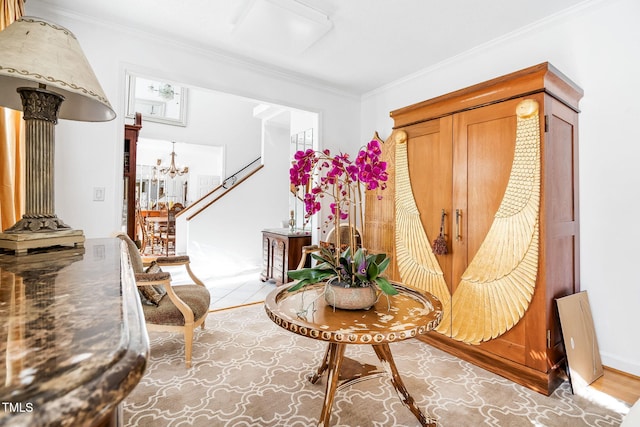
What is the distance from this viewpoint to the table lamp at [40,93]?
35.9 inches

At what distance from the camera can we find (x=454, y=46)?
299 cm

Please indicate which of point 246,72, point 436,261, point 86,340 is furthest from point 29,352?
point 246,72

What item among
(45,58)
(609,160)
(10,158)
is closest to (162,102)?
(10,158)

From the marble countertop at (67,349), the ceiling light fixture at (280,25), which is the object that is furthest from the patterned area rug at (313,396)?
the ceiling light fixture at (280,25)

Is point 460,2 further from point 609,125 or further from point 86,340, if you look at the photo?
point 86,340

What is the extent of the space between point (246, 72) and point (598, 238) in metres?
3.43

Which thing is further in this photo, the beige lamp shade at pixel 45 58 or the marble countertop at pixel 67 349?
the beige lamp shade at pixel 45 58

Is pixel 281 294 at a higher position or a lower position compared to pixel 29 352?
Result: lower

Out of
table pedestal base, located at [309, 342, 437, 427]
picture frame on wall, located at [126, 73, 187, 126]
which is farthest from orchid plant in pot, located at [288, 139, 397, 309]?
picture frame on wall, located at [126, 73, 187, 126]

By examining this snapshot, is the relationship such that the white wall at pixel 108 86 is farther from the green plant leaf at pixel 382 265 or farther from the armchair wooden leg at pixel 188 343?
the green plant leaf at pixel 382 265

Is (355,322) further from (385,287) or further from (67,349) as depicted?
(67,349)

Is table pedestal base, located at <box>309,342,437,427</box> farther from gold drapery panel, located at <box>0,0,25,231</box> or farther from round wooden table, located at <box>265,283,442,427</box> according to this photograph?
gold drapery panel, located at <box>0,0,25,231</box>

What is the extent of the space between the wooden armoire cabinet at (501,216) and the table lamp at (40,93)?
2.19 metres

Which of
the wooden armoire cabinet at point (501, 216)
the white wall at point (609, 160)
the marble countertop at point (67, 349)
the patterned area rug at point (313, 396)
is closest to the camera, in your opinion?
the marble countertop at point (67, 349)
